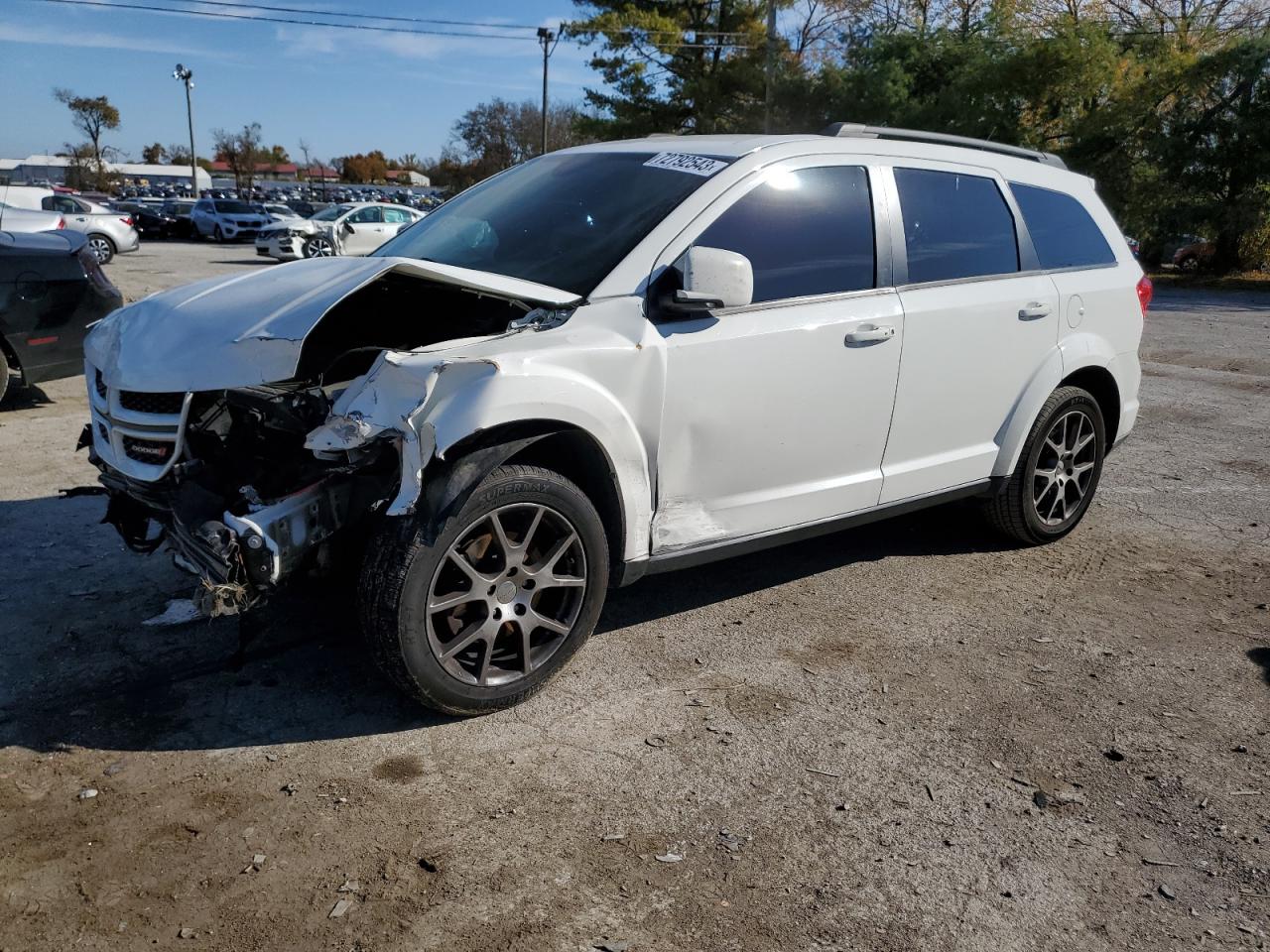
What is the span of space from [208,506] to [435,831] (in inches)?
50.5

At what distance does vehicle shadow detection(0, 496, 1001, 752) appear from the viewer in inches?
133

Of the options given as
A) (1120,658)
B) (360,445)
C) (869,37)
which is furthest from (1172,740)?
(869,37)

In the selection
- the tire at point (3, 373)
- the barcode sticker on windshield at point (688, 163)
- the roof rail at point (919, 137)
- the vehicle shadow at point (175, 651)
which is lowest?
the vehicle shadow at point (175, 651)

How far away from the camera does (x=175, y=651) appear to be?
387 cm

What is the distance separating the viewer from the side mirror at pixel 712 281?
3.47 meters

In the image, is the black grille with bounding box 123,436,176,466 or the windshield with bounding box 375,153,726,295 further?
the windshield with bounding box 375,153,726,295

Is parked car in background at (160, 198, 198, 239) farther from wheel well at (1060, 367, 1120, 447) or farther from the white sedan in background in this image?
wheel well at (1060, 367, 1120, 447)

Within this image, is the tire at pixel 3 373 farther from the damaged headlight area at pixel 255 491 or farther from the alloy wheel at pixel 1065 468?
the alloy wheel at pixel 1065 468

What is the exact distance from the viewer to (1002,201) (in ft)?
16.1

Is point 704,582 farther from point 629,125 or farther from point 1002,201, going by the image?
point 629,125

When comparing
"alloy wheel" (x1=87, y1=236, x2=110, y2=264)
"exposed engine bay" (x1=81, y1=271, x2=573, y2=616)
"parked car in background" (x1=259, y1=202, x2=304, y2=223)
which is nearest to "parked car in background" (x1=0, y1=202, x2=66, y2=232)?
"alloy wheel" (x1=87, y1=236, x2=110, y2=264)

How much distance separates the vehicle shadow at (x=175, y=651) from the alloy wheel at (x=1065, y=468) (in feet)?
3.31

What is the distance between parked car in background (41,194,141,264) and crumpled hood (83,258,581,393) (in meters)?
20.9

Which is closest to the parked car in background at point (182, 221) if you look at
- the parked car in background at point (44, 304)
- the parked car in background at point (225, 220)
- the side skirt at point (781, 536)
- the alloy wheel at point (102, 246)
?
the parked car in background at point (225, 220)
